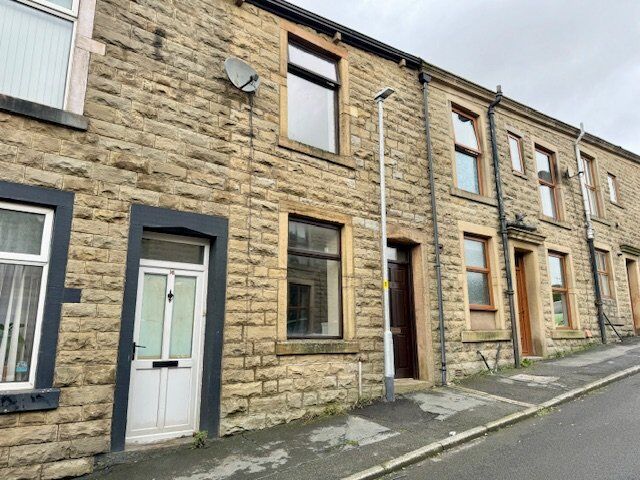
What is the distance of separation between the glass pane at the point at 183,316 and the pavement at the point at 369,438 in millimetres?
1175

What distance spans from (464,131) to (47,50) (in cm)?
855

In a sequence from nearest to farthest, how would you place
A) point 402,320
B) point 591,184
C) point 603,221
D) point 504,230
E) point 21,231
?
point 21,231
point 402,320
point 504,230
point 603,221
point 591,184

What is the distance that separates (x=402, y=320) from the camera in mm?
8289

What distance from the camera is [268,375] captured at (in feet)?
19.6

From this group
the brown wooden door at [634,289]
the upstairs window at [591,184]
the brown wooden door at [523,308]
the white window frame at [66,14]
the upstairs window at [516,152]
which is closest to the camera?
the white window frame at [66,14]

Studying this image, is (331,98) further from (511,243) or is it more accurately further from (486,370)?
(486,370)

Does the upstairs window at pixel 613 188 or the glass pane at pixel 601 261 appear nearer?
the glass pane at pixel 601 261

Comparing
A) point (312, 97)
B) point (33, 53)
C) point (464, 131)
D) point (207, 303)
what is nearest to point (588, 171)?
point (464, 131)

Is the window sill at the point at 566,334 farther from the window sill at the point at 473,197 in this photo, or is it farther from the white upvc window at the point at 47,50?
the white upvc window at the point at 47,50

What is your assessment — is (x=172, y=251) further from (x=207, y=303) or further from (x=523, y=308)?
(x=523, y=308)

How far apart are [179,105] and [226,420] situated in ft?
14.2

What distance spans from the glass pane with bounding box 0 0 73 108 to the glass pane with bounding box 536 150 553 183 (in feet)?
37.7

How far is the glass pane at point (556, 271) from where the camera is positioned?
37.3 feet

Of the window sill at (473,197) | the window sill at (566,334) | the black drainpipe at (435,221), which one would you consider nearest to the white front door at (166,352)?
the black drainpipe at (435,221)
